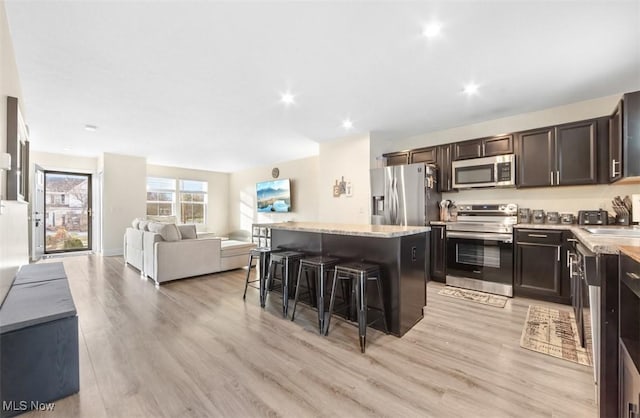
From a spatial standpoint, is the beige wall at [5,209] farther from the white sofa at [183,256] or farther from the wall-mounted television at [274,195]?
the wall-mounted television at [274,195]

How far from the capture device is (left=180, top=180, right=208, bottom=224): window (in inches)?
340

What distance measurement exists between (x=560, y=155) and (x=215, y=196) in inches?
358

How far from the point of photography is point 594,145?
10.3ft

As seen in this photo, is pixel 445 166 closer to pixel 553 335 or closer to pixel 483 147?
pixel 483 147

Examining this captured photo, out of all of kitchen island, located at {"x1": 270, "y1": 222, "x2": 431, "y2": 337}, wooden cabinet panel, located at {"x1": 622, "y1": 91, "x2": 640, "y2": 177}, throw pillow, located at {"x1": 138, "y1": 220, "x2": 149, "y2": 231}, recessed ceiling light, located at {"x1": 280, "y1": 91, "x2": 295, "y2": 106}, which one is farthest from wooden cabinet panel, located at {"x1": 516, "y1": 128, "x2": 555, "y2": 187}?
throw pillow, located at {"x1": 138, "y1": 220, "x2": 149, "y2": 231}

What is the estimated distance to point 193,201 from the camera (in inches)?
349

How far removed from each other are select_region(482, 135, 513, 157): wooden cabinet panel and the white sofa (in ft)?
14.5

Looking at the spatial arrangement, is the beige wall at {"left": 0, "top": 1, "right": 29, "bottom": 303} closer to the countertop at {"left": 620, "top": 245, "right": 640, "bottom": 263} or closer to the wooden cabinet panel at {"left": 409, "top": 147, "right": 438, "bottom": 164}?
the countertop at {"left": 620, "top": 245, "right": 640, "bottom": 263}

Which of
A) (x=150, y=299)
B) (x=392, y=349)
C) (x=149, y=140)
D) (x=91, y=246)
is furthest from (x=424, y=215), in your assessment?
(x=91, y=246)

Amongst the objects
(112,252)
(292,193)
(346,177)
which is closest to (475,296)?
(346,177)

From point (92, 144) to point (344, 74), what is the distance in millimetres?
5953

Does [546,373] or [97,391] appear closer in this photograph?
[97,391]

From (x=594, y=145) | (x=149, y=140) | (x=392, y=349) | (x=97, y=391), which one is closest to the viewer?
(x=97, y=391)

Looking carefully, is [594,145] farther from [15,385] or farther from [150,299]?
[150,299]
